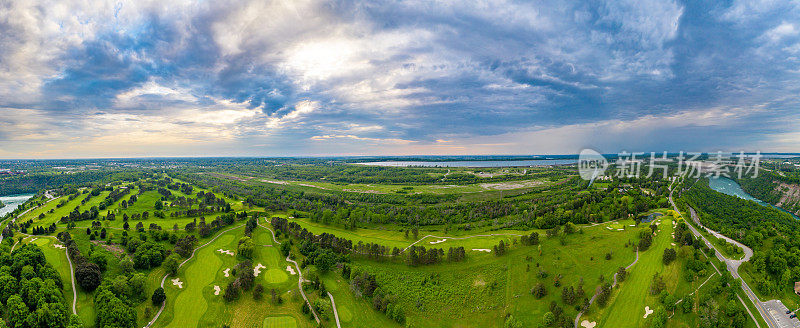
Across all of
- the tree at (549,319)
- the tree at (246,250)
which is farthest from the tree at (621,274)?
the tree at (246,250)

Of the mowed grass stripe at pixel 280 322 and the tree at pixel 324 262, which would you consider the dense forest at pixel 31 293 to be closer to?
the mowed grass stripe at pixel 280 322

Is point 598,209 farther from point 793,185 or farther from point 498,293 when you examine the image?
point 793,185

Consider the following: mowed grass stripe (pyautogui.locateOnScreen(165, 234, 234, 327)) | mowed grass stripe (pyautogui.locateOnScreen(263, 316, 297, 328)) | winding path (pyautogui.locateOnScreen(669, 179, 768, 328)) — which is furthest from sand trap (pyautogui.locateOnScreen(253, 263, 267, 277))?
winding path (pyautogui.locateOnScreen(669, 179, 768, 328))

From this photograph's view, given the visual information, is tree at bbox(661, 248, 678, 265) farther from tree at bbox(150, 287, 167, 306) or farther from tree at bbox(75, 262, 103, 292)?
tree at bbox(75, 262, 103, 292)

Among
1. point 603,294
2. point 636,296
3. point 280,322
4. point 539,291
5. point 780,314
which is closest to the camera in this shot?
point 780,314

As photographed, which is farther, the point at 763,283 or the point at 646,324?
the point at 763,283

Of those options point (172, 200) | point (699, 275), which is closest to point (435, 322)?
point (699, 275)

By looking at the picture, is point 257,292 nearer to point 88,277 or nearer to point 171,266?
point 171,266

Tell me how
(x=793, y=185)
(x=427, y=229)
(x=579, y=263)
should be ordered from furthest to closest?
1. (x=793, y=185)
2. (x=427, y=229)
3. (x=579, y=263)

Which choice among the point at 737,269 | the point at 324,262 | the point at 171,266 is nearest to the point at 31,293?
the point at 171,266

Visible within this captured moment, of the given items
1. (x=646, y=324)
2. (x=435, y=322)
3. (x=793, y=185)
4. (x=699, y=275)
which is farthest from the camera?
(x=793, y=185)

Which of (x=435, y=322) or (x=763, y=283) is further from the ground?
(x=763, y=283)
